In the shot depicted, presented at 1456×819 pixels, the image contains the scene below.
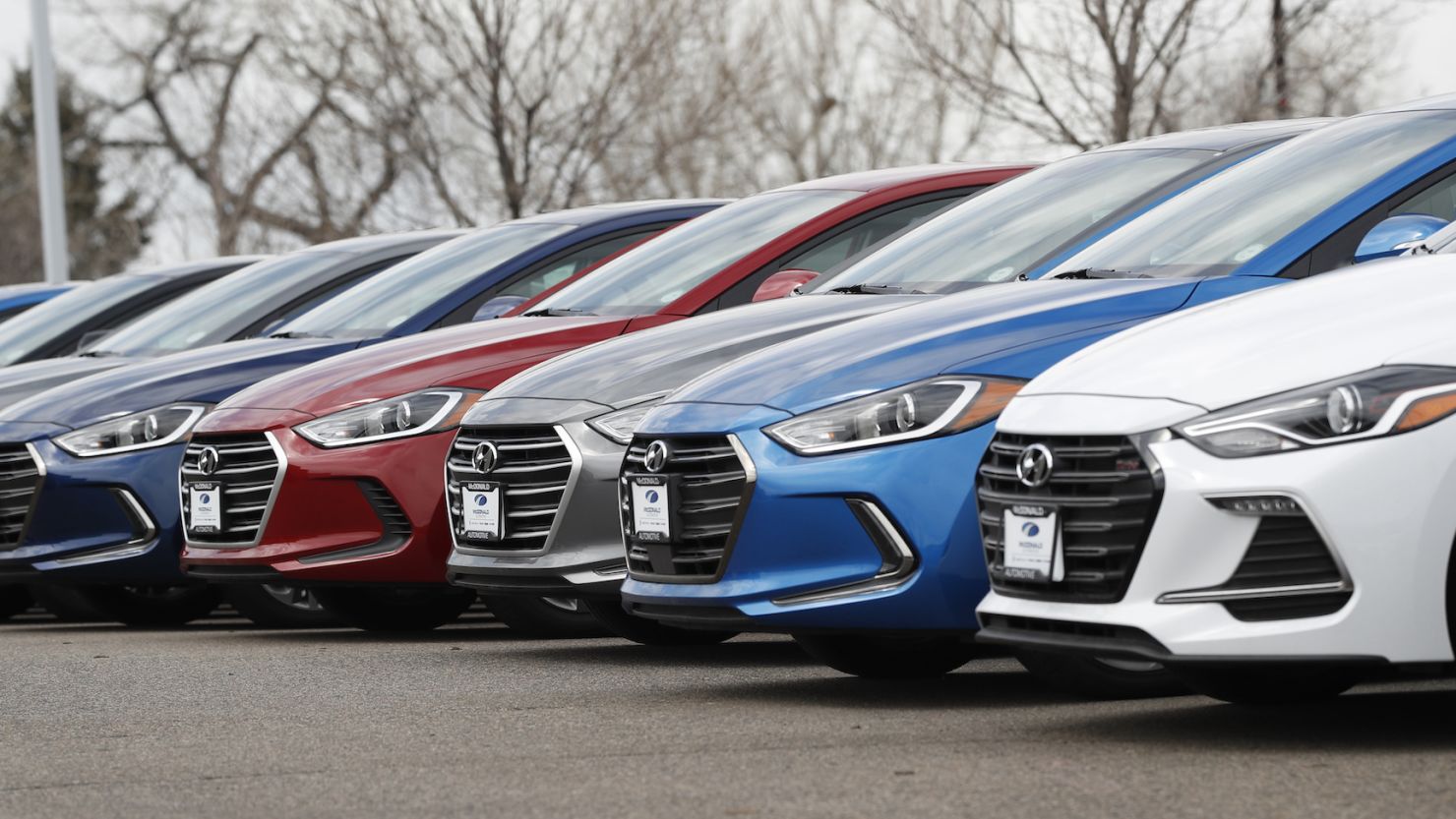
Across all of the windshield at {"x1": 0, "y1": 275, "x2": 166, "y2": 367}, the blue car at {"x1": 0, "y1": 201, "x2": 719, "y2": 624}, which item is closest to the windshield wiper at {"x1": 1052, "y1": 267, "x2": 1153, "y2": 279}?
the blue car at {"x1": 0, "y1": 201, "x2": 719, "y2": 624}

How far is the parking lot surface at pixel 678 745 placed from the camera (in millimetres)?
4520

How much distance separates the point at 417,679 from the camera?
7.05m

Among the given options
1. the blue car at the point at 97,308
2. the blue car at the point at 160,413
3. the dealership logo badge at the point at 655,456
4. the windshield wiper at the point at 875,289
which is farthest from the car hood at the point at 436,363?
the blue car at the point at 97,308

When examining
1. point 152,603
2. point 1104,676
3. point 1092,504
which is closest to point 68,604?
point 152,603

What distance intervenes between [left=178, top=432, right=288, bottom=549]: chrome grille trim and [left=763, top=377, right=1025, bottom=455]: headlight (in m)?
3.17

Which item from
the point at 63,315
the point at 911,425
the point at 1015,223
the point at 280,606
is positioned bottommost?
the point at 280,606

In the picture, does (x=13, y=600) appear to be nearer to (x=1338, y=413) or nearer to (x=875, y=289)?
(x=875, y=289)

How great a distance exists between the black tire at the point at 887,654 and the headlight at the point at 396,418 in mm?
2170

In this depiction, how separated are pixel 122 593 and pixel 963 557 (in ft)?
18.8

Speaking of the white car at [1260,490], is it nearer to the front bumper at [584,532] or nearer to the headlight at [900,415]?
the headlight at [900,415]

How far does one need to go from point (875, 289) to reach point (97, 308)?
7.25 metres

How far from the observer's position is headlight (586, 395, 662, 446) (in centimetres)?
716

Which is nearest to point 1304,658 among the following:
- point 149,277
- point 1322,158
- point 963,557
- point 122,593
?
point 963,557

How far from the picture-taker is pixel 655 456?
6.37m
